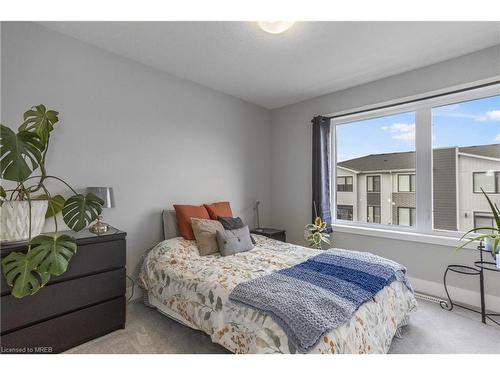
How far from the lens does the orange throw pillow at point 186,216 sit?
2.71m

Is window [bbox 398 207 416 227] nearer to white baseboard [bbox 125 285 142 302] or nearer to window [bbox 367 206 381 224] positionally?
window [bbox 367 206 381 224]

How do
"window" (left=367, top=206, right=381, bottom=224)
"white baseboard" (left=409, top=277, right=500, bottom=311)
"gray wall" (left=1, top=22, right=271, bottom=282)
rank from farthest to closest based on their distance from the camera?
"window" (left=367, top=206, right=381, bottom=224) < "white baseboard" (left=409, top=277, right=500, bottom=311) < "gray wall" (left=1, top=22, right=271, bottom=282)

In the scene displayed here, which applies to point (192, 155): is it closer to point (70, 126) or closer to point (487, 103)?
point (70, 126)

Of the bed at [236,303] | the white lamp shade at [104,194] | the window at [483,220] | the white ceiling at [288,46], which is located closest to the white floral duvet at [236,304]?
the bed at [236,303]

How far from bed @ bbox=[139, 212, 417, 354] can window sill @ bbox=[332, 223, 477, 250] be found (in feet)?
3.15

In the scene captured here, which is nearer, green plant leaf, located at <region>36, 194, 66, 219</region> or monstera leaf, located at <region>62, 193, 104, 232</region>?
monstera leaf, located at <region>62, 193, 104, 232</region>

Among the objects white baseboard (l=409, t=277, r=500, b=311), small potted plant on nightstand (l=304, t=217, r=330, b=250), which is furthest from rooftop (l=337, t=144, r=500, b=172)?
white baseboard (l=409, t=277, r=500, b=311)

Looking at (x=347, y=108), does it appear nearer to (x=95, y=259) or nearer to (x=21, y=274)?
(x=95, y=259)

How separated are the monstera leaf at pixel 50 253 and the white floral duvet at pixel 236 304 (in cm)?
81

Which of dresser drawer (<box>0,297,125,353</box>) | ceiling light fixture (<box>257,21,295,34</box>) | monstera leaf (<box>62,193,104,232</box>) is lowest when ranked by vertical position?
dresser drawer (<box>0,297,125,353</box>)

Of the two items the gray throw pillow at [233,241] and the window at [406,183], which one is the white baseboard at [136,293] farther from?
the window at [406,183]

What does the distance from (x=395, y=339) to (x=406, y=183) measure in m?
1.82

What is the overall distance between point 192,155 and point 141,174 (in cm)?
70

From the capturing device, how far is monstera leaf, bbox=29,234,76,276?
5.06ft
